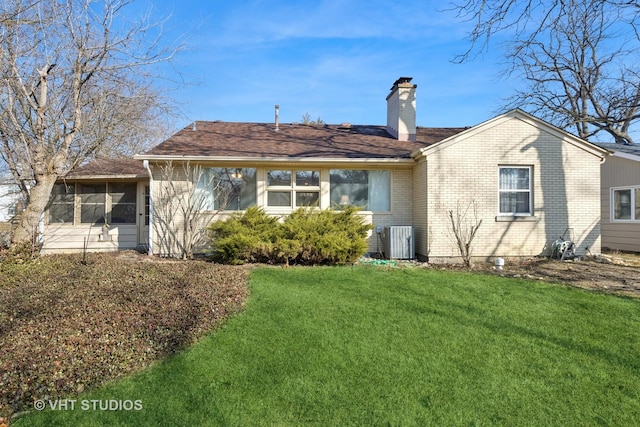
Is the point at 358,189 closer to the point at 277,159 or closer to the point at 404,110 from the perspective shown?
the point at 277,159

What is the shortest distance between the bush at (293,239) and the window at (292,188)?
1427 mm

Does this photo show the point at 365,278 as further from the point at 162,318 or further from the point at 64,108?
the point at 64,108

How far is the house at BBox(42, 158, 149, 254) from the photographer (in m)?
12.7

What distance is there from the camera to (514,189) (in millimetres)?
10539

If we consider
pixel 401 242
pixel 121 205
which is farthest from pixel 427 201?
pixel 121 205

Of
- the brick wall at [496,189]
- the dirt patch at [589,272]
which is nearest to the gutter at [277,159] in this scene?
the brick wall at [496,189]

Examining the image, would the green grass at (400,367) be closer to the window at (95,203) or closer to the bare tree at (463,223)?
the bare tree at (463,223)

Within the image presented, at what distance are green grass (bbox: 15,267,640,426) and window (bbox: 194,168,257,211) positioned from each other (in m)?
5.21

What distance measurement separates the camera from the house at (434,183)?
33.9 ft

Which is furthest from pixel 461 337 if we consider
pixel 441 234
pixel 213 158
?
pixel 213 158

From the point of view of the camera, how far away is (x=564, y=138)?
34.6 ft

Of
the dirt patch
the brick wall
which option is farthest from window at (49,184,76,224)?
the dirt patch

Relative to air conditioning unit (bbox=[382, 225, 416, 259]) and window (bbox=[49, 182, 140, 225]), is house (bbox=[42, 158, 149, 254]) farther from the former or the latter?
air conditioning unit (bbox=[382, 225, 416, 259])

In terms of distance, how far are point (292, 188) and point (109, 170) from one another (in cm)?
672
